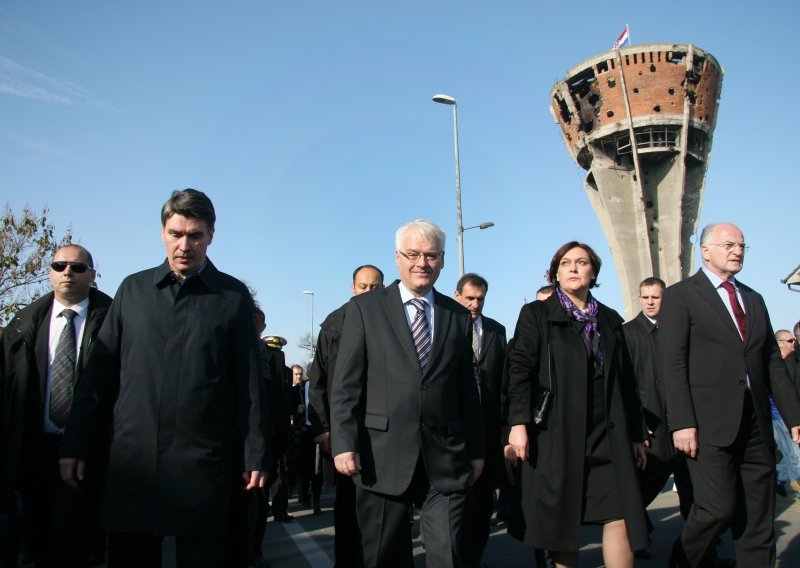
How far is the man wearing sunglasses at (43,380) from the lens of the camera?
4090 mm

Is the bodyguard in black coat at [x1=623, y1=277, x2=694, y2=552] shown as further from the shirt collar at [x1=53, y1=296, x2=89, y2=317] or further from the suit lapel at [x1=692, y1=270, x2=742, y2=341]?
the shirt collar at [x1=53, y1=296, x2=89, y2=317]

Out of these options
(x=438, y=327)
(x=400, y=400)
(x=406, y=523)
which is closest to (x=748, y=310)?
(x=438, y=327)

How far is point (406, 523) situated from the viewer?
11.4ft

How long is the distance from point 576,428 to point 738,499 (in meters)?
1.16

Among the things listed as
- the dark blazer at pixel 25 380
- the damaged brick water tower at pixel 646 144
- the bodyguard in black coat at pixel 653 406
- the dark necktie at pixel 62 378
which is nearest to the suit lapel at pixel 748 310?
the bodyguard in black coat at pixel 653 406

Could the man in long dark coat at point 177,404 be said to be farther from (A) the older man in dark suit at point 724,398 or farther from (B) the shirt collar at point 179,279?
(A) the older man in dark suit at point 724,398

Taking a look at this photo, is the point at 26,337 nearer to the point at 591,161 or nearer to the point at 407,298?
the point at 407,298

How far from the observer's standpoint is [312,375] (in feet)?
15.8

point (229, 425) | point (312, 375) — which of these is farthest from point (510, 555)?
point (229, 425)

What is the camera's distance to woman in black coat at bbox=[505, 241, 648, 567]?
3.85 meters

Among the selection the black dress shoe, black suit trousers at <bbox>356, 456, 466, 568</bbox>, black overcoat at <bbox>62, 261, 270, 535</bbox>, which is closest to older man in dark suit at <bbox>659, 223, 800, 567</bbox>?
black suit trousers at <bbox>356, 456, 466, 568</bbox>

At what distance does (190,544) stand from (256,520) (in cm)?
271

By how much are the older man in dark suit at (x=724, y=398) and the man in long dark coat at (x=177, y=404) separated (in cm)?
281

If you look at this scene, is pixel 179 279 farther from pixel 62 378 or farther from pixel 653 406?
pixel 653 406
